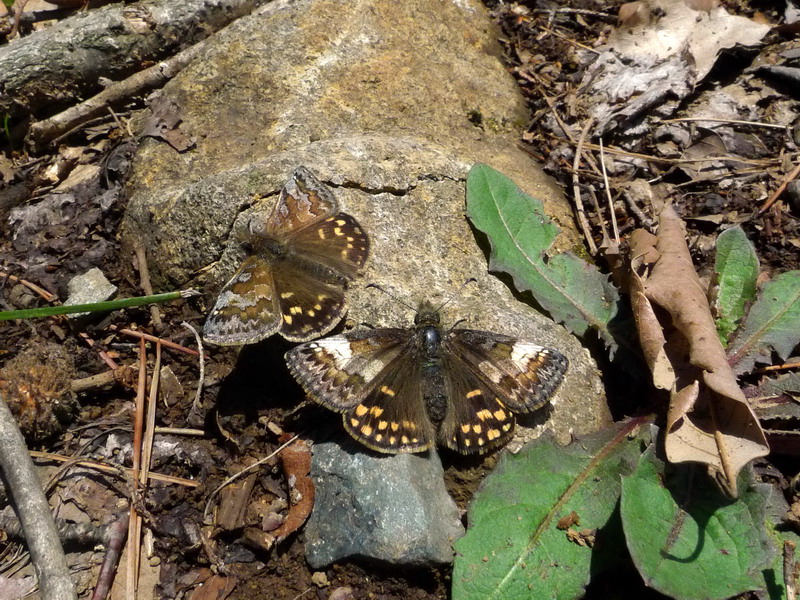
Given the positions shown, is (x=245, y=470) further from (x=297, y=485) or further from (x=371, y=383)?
(x=371, y=383)

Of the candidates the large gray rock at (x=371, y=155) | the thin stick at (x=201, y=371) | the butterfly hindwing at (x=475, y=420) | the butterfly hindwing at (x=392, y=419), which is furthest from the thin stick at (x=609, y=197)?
the thin stick at (x=201, y=371)

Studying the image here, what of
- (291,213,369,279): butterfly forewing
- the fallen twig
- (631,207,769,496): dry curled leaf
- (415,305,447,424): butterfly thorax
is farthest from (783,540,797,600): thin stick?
the fallen twig

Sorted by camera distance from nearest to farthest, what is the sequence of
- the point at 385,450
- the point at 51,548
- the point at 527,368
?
1. the point at 51,548
2. the point at 385,450
3. the point at 527,368

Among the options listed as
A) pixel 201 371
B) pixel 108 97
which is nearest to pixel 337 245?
pixel 201 371

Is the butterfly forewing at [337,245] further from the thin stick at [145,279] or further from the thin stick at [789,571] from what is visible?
the thin stick at [789,571]

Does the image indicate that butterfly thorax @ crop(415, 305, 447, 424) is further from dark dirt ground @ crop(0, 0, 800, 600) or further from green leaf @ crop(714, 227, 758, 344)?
green leaf @ crop(714, 227, 758, 344)

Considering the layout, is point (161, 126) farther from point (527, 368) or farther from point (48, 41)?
point (527, 368)

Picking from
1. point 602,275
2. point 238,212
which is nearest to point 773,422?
point 602,275
